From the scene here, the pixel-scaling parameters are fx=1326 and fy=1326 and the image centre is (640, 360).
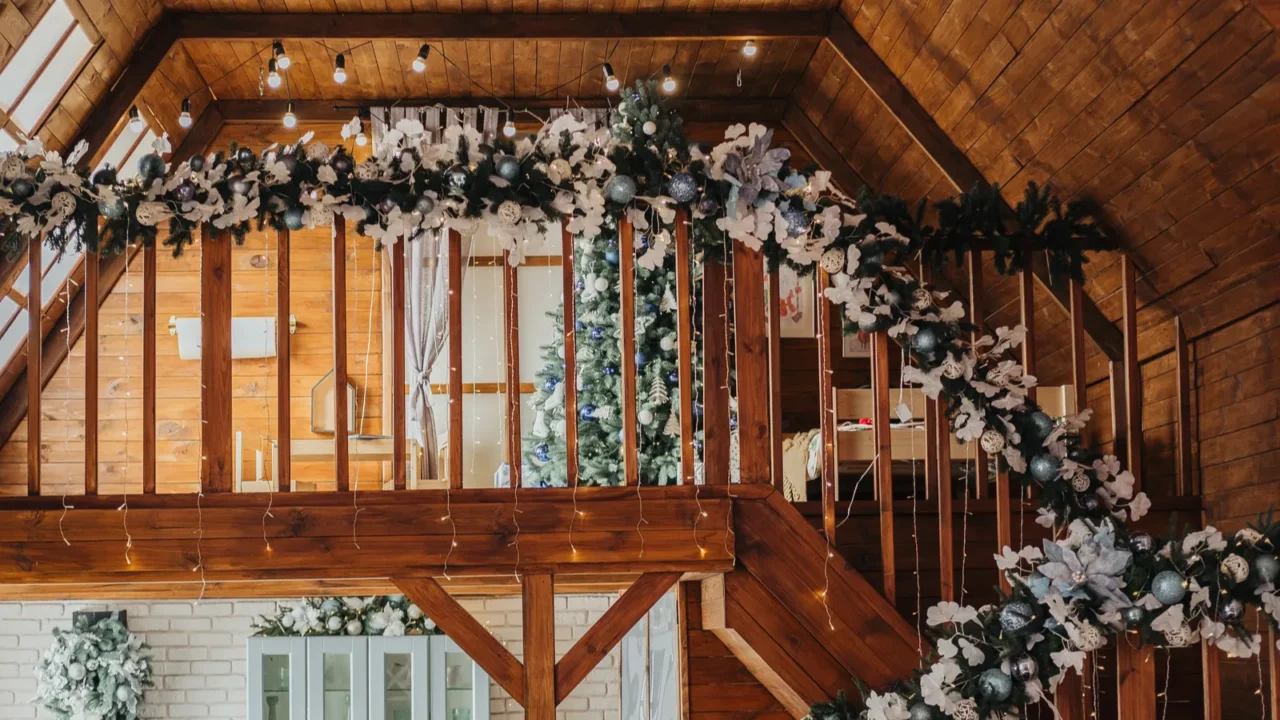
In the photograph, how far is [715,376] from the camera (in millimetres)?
4578

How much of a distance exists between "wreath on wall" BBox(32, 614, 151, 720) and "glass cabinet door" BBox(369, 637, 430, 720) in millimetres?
1484

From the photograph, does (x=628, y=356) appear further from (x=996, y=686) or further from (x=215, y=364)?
(x=996, y=686)

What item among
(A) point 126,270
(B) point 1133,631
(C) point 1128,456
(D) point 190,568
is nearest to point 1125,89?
(C) point 1128,456

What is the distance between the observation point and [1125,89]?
5.19m

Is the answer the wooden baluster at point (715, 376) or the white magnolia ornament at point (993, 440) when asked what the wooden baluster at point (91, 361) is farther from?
the white magnolia ornament at point (993, 440)

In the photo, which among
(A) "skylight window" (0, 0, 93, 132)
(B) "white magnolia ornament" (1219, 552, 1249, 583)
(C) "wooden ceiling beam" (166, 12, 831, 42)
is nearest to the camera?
(B) "white magnolia ornament" (1219, 552, 1249, 583)

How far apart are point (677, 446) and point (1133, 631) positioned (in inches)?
113

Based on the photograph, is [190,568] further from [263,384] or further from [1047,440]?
[263,384]

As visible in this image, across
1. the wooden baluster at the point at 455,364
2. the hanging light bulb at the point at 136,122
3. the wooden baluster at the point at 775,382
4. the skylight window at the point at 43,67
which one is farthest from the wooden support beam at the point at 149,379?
the hanging light bulb at the point at 136,122

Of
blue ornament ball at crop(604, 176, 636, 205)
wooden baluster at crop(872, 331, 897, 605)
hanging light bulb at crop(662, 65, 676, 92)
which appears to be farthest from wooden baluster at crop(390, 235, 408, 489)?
hanging light bulb at crop(662, 65, 676, 92)

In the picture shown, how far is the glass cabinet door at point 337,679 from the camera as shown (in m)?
7.67

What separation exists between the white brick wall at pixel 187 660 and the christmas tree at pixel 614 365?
1.57 meters

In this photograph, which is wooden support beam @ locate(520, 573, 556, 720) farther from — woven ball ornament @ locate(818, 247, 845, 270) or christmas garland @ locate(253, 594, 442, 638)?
christmas garland @ locate(253, 594, 442, 638)

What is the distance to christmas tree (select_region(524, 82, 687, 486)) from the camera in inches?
261
